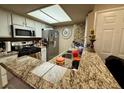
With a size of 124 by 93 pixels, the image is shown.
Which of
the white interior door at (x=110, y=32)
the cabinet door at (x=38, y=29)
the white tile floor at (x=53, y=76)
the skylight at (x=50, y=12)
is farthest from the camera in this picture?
the cabinet door at (x=38, y=29)

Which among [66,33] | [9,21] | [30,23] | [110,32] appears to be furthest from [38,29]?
[110,32]

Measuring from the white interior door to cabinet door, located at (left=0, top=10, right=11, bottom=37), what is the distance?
2014 mm

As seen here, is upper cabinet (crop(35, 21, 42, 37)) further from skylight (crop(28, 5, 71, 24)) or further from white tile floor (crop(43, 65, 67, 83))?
white tile floor (crop(43, 65, 67, 83))

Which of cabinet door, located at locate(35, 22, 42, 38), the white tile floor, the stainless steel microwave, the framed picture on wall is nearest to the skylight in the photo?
the stainless steel microwave

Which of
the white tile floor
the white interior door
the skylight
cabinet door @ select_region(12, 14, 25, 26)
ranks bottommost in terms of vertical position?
the white tile floor

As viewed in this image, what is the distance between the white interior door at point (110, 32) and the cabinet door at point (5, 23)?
79.3 inches

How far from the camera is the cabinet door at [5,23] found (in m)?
1.71

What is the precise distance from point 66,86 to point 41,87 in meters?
0.12

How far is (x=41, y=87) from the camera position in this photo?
1.25 ft

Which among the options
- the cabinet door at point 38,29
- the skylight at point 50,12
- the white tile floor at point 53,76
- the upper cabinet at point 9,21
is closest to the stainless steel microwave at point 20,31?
the upper cabinet at point 9,21

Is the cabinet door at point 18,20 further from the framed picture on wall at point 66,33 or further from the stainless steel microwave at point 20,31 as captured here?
the framed picture on wall at point 66,33

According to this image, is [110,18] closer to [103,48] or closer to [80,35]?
[103,48]

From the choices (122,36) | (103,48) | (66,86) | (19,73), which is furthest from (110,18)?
(19,73)

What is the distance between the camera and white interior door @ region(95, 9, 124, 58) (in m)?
1.45
